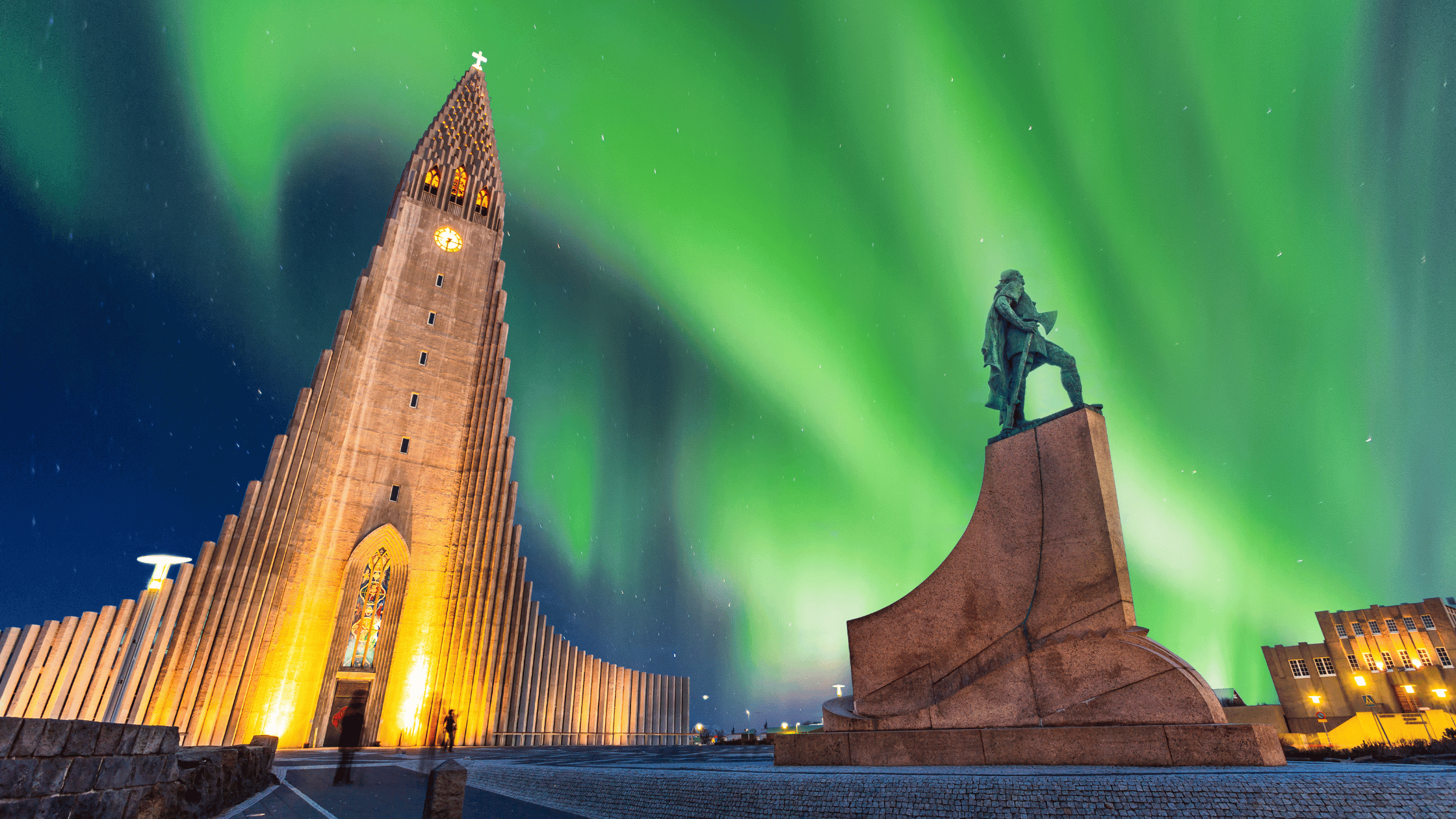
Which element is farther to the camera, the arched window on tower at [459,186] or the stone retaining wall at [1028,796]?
the arched window on tower at [459,186]

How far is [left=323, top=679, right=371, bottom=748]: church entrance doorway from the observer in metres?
22.1

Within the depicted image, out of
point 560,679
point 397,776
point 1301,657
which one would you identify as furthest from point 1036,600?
point 1301,657

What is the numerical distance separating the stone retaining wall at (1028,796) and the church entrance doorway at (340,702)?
2099 centimetres

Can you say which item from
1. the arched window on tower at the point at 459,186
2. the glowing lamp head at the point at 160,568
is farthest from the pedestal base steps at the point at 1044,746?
the arched window on tower at the point at 459,186

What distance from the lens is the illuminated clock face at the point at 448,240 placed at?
3048 cm

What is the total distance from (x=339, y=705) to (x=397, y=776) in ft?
54.4

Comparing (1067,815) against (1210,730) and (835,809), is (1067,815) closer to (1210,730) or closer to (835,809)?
(835,809)

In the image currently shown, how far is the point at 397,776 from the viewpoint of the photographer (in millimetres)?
9828

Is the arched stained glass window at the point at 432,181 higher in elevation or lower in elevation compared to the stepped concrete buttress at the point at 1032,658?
higher

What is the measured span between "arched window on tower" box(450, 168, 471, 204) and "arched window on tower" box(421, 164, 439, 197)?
668 millimetres

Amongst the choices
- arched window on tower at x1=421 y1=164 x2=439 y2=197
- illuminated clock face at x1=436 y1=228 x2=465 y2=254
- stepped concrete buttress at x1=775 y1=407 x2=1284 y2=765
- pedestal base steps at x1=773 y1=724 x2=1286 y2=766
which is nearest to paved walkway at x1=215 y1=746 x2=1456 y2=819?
pedestal base steps at x1=773 y1=724 x2=1286 y2=766

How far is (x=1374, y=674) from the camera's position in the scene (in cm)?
4072

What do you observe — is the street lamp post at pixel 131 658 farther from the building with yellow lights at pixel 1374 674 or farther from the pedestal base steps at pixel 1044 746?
the building with yellow lights at pixel 1374 674

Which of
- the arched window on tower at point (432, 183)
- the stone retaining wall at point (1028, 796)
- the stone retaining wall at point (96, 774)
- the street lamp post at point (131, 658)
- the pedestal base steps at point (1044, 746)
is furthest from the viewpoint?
the arched window on tower at point (432, 183)
